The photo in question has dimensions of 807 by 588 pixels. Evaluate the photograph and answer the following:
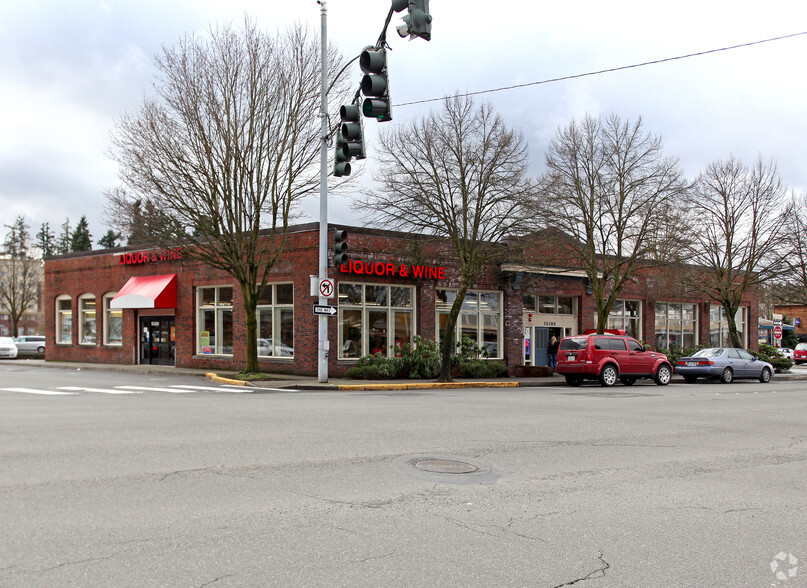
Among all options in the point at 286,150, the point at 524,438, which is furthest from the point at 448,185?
the point at 524,438

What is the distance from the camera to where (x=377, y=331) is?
26.3m

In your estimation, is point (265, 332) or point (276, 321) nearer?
point (276, 321)

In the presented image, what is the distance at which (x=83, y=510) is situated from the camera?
18.8ft

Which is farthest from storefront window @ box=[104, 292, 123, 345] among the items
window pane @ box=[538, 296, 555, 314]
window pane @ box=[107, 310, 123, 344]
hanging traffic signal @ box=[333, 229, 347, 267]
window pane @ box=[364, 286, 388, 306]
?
window pane @ box=[538, 296, 555, 314]

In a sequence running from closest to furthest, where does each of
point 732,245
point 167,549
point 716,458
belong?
point 167,549
point 716,458
point 732,245

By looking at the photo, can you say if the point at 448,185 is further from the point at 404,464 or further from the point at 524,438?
the point at 404,464

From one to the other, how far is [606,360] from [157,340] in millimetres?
18828

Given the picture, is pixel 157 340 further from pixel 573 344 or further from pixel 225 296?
pixel 573 344

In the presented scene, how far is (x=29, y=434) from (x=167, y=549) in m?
5.73

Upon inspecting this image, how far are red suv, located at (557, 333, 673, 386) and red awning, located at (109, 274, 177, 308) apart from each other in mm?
15954

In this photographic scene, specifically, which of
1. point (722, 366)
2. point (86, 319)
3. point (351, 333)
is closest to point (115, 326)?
point (86, 319)

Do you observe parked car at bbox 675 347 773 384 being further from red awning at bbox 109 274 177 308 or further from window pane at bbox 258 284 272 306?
red awning at bbox 109 274 177 308

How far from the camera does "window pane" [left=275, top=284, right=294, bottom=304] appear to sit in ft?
→ 84.3

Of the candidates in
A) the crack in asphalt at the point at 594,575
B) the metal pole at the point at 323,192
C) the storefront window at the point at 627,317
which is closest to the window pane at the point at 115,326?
the metal pole at the point at 323,192
